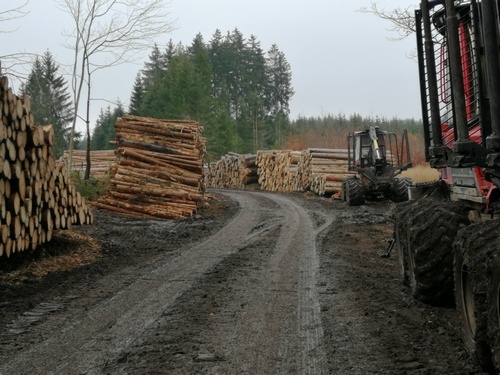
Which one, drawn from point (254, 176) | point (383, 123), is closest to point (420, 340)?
point (254, 176)

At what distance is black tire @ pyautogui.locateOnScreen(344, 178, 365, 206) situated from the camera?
2089 cm

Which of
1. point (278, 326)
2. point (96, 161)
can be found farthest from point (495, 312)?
point (96, 161)

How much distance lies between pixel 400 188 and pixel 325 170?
7.00 metres

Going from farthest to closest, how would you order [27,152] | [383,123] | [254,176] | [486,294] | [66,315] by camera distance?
[383,123], [254,176], [27,152], [66,315], [486,294]

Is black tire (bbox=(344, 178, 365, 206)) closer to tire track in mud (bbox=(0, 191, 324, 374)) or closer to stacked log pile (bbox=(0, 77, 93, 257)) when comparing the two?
tire track in mud (bbox=(0, 191, 324, 374))

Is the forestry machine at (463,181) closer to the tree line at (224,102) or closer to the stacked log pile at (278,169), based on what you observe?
the stacked log pile at (278,169)

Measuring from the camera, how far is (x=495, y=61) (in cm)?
418

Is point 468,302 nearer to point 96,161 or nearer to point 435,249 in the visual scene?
point 435,249

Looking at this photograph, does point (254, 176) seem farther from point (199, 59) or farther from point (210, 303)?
point (210, 303)

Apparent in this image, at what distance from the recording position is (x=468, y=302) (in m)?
4.57

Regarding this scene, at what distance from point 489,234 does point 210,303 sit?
3.62 meters

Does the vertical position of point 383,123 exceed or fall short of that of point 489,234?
it exceeds it

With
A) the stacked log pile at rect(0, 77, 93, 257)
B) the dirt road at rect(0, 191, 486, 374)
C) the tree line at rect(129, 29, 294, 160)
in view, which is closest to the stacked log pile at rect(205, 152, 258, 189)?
the tree line at rect(129, 29, 294, 160)

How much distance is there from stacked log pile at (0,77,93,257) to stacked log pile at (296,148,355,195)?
17.0 metres
